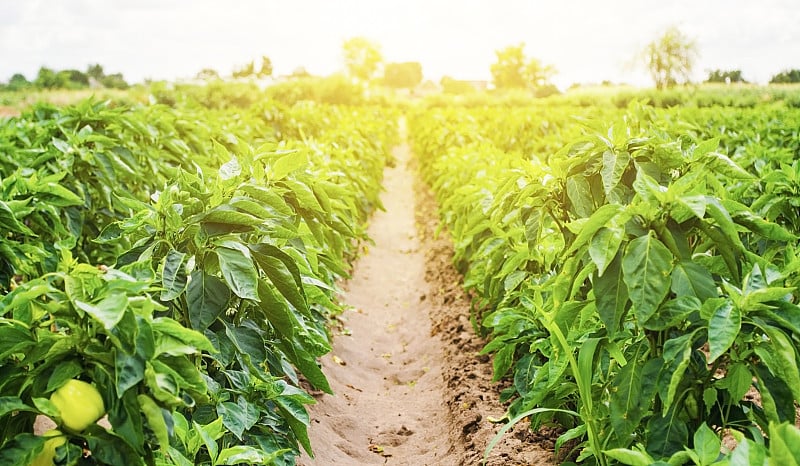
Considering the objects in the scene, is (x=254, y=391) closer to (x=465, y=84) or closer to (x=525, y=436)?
(x=525, y=436)

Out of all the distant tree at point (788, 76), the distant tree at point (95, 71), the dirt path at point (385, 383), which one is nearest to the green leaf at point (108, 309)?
the dirt path at point (385, 383)

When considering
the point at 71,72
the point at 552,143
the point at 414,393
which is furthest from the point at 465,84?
the point at 414,393

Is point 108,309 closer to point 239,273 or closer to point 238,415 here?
point 239,273

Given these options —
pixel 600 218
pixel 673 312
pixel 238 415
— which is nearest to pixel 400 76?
pixel 238 415

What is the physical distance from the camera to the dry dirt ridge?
3.70 meters

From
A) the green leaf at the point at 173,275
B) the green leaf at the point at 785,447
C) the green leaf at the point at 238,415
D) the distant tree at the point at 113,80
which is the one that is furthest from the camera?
the distant tree at the point at 113,80

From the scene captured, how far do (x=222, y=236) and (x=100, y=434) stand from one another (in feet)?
2.70

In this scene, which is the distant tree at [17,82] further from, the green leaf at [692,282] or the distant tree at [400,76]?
the green leaf at [692,282]

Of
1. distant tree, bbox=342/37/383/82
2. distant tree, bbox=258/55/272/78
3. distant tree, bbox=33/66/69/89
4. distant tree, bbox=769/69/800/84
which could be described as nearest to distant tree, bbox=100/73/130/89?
distant tree, bbox=33/66/69/89

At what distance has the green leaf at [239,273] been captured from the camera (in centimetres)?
207

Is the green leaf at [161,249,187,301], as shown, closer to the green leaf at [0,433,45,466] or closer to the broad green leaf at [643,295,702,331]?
the green leaf at [0,433,45,466]

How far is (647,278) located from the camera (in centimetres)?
185

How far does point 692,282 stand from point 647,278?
14 centimetres

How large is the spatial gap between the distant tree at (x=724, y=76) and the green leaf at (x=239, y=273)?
5373 centimetres
